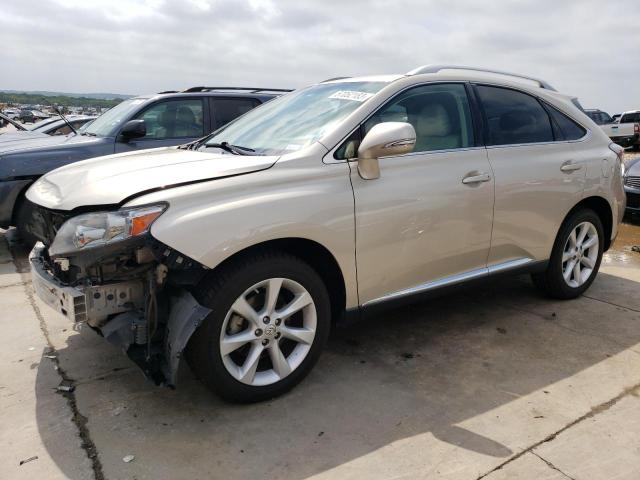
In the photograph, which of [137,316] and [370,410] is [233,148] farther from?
[370,410]

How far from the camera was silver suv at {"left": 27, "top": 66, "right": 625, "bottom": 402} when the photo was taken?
2584 mm

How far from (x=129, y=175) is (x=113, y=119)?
4299mm

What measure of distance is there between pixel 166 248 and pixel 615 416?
7.98 feet

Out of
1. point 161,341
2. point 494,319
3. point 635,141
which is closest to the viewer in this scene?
point 161,341

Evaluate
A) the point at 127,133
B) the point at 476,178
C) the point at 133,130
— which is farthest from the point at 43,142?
the point at 476,178

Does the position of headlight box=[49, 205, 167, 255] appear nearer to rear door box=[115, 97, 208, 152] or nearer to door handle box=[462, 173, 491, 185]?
door handle box=[462, 173, 491, 185]

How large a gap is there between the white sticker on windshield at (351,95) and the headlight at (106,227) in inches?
56.0

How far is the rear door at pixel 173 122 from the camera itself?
21.4 feet

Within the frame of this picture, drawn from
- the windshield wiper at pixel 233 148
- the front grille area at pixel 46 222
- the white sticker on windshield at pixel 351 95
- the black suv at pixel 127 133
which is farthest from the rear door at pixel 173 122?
the white sticker on windshield at pixel 351 95

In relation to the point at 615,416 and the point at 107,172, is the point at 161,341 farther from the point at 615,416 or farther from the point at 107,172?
the point at 615,416

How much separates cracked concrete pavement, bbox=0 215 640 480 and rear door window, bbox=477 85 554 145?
1.06 metres

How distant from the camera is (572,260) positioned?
14.5ft

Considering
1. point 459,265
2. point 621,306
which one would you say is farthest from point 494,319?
point 621,306

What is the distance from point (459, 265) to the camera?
3.59 m
